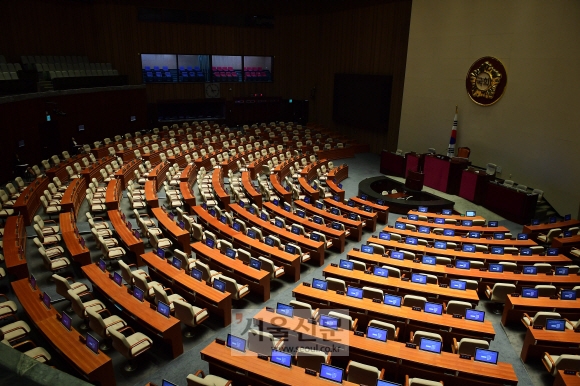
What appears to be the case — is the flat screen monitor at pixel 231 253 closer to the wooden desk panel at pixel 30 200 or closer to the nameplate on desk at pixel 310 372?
the nameplate on desk at pixel 310 372

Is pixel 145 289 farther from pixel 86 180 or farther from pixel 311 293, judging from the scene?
pixel 86 180

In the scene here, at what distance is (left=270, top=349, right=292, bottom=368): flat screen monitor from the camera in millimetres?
5171

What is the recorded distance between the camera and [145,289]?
7.21m

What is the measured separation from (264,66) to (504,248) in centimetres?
2046

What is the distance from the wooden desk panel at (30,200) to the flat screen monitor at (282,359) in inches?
333

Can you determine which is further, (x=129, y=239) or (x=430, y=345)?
(x=129, y=239)

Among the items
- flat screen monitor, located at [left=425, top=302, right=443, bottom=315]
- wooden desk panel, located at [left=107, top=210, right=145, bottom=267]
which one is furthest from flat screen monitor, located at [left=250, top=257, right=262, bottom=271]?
flat screen monitor, located at [left=425, top=302, right=443, bottom=315]

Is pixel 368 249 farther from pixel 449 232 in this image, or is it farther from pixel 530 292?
pixel 530 292

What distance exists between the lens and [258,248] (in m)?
9.12

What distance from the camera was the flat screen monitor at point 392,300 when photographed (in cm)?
675

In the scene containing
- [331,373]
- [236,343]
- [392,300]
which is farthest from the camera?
[392,300]

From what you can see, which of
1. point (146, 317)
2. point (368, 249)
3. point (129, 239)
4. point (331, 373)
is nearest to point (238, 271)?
point (146, 317)

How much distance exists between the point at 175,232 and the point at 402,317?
5566 millimetres

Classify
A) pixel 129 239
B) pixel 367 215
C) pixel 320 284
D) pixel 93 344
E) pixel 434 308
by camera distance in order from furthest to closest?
pixel 367 215 → pixel 129 239 → pixel 320 284 → pixel 434 308 → pixel 93 344
